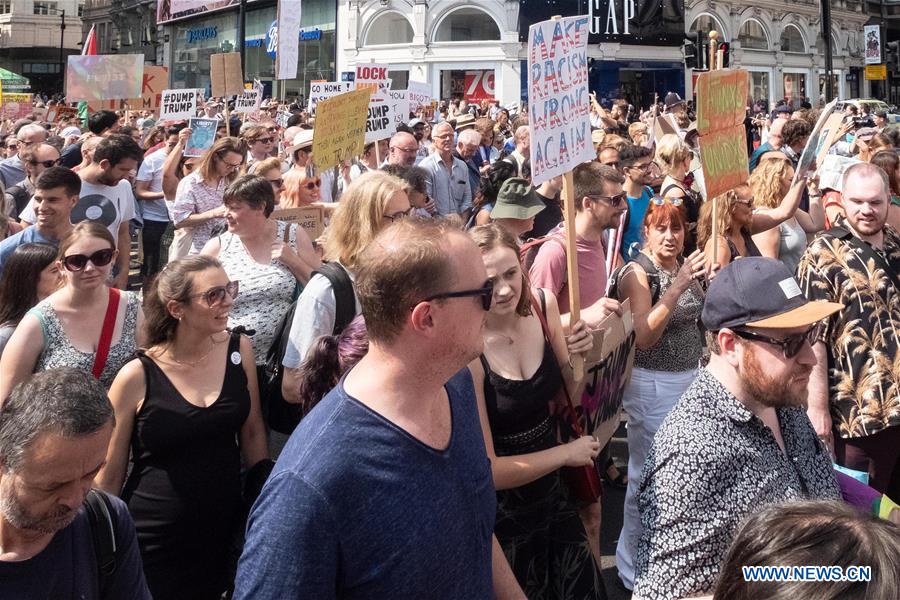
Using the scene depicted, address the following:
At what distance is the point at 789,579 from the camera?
138 centimetres

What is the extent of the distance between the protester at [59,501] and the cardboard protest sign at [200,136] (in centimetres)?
747

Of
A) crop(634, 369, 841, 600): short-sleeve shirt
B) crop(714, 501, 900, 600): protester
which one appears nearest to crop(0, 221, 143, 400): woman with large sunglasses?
crop(634, 369, 841, 600): short-sleeve shirt

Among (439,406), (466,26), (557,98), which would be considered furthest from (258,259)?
(466,26)

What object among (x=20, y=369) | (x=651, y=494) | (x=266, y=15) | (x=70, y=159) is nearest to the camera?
(x=651, y=494)

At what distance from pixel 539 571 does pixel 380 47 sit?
3937 cm

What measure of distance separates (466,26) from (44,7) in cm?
7074

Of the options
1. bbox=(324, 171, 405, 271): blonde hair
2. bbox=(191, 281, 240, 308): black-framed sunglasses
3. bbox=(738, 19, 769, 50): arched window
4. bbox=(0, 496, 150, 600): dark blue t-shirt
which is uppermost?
bbox=(738, 19, 769, 50): arched window

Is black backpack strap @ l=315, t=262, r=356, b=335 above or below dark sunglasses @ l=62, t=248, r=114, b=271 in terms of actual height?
below

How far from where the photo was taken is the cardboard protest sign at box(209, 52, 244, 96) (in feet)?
39.4

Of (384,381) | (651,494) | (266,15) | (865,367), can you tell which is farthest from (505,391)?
(266,15)

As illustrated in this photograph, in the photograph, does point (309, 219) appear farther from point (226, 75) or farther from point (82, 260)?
point (226, 75)

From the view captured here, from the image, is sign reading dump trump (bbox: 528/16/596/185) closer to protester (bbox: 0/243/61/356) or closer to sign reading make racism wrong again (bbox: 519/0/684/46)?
protester (bbox: 0/243/61/356)

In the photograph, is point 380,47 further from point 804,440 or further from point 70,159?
point 804,440

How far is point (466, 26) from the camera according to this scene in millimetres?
40469
